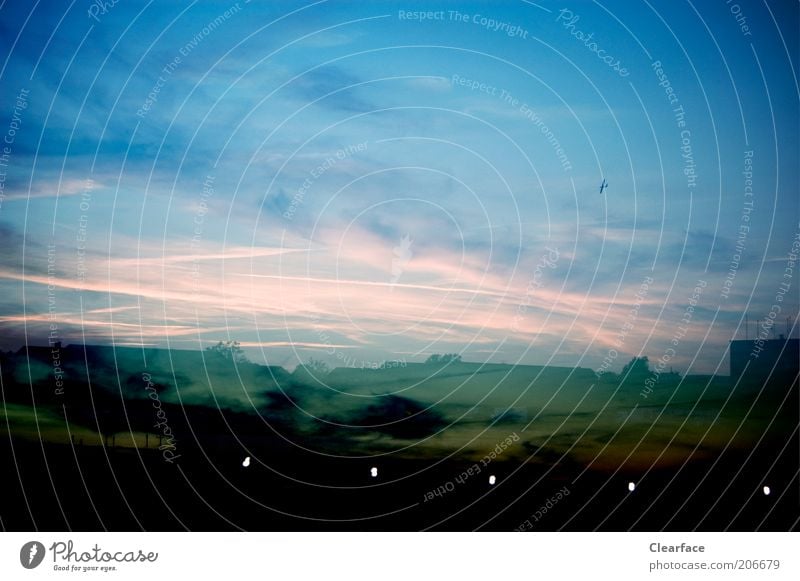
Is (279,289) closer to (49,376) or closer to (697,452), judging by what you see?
(49,376)

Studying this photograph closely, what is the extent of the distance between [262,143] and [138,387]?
408 cm

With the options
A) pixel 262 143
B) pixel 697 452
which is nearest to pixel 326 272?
pixel 262 143
